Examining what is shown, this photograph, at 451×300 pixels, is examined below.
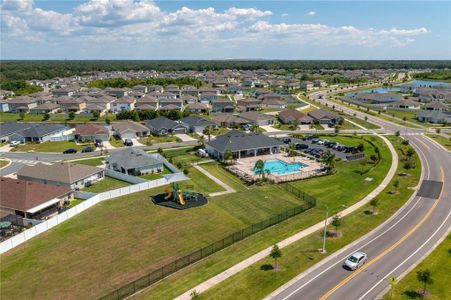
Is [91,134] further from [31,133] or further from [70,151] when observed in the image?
→ [31,133]

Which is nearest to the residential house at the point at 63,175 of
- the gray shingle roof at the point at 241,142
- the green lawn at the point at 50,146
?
the green lawn at the point at 50,146

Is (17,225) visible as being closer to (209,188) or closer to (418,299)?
(209,188)

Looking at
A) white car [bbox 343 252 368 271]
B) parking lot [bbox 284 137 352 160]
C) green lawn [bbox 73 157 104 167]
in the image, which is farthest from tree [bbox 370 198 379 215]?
green lawn [bbox 73 157 104 167]

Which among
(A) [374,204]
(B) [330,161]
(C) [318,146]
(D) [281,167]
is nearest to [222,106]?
(C) [318,146]

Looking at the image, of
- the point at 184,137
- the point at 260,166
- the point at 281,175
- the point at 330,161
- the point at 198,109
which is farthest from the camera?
the point at 198,109

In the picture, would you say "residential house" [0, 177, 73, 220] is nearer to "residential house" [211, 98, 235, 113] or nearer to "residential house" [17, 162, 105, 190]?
"residential house" [17, 162, 105, 190]

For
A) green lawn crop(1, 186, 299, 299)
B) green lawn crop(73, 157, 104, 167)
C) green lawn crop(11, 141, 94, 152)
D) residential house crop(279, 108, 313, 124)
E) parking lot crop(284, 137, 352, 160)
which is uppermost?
residential house crop(279, 108, 313, 124)
